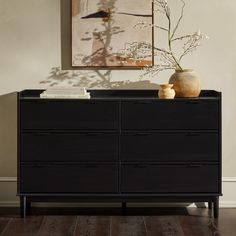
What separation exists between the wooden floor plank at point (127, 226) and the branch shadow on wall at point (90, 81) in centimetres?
95

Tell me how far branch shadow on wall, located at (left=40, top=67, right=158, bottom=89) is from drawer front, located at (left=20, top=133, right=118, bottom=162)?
1.81 feet

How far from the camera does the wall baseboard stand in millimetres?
4656

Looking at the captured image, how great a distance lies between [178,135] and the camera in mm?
4211

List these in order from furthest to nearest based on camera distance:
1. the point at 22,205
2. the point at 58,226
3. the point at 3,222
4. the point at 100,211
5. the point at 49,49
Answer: the point at 49,49 → the point at 100,211 → the point at 22,205 → the point at 3,222 → the point at 58,226

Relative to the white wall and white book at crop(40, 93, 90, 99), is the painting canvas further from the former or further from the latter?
white book at crop(40, 93, 90, 99)

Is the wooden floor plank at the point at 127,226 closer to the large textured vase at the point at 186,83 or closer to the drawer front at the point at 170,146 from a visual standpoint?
the drawer front at the point at 170,146

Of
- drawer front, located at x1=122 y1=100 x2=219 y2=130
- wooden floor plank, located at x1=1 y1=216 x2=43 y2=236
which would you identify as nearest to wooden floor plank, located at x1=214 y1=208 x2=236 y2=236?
drawer front, located at x1=122 y1=100 x2=219 y2=130

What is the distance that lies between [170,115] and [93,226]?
85cm

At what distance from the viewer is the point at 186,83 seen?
4297 millimetres

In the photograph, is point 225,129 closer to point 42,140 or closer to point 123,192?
point 123,192

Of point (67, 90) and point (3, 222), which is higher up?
point (67, 90)

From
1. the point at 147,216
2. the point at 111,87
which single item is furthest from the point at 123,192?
the point at 111,87

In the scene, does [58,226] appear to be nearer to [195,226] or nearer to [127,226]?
[127,226]

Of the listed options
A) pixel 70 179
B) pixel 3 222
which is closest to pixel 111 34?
pixel 70 179
